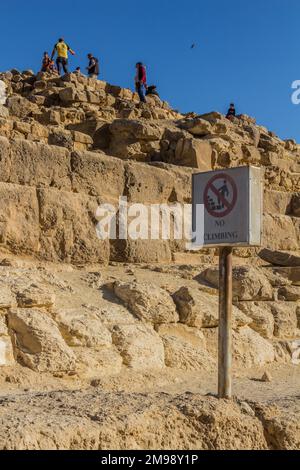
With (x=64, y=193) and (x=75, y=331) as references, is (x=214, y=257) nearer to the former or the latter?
(x=64, y=193)

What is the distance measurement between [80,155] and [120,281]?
249 cm

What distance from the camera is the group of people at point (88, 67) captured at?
19.2 m

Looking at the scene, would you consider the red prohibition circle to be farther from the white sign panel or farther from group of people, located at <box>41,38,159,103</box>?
group of people, located at <box>41,38,159,103</box>

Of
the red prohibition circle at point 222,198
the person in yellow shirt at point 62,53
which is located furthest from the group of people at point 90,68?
the red prohibition circle at point 222,198

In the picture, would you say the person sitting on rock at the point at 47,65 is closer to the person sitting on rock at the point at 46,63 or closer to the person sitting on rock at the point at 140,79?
the person sitting on rock at the point at 46,63

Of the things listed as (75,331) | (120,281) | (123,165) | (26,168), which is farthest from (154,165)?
(75,331)

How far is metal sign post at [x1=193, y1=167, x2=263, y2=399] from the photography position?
15.7 ft

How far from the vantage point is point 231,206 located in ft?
16.0

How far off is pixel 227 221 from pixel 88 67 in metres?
17.4

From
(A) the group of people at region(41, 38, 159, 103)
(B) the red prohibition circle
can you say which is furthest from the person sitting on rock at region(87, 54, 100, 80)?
(B) the red prohibition circle

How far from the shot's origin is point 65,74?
20.0 metres

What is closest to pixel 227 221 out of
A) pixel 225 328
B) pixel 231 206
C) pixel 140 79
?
pixel 231 206

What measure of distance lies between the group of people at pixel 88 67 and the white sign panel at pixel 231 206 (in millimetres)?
14310

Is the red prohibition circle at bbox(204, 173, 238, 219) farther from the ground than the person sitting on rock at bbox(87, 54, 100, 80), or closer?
closer
